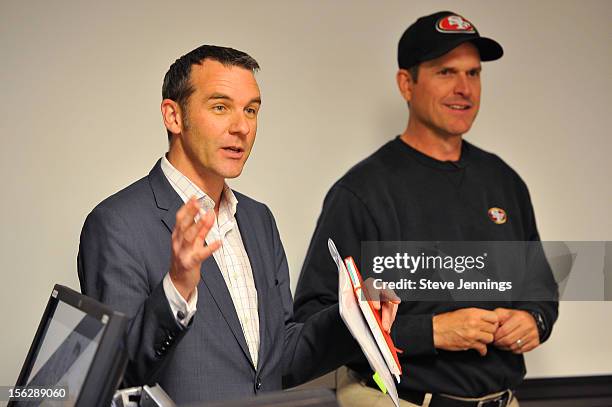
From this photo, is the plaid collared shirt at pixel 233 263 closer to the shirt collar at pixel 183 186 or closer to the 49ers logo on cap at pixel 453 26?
the shirt collar at pixel 183 186

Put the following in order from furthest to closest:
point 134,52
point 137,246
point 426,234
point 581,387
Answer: point 581,387 < point 134,52 < point 426,234 < point 137,246

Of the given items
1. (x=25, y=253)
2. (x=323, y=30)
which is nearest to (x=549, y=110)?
(x=323, y=30)

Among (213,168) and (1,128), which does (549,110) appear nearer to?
(213,168)

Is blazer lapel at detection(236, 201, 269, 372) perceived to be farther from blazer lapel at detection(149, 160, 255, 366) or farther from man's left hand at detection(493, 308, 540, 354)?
man's left hand at detection(493, 308, 540, 354)

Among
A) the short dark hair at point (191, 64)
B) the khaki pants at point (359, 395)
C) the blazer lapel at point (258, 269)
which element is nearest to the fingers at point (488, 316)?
the khaki pants at point (359, 395)

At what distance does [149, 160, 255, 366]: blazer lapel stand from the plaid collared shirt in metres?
0.03

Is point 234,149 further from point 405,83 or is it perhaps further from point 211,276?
point 405,83

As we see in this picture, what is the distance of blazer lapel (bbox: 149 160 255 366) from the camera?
166cm

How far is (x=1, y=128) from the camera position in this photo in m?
2.41

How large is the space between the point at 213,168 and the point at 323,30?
48.9 inches

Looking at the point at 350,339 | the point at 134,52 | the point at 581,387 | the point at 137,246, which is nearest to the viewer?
the point at 137,246

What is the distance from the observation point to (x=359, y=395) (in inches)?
92.3

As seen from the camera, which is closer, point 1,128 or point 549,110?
point 1,128

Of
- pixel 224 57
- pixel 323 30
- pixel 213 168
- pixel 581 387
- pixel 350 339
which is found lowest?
pixel 581 387
